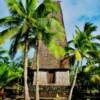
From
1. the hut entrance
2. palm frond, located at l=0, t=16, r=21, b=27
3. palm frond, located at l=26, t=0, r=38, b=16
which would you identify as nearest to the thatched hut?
the hut entrance

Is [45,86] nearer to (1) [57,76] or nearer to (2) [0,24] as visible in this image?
(1) [57,76]

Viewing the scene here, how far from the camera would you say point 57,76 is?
4294 centimetres

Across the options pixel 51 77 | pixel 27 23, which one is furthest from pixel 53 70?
pixel 27 23

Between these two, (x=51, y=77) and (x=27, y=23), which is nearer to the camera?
(x=27, y=23)

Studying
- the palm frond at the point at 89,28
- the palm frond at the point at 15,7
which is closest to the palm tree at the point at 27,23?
the palm frond at the point at 15,7

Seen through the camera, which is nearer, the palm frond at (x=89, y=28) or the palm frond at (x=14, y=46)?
the palm frond at (x=14, y=46)

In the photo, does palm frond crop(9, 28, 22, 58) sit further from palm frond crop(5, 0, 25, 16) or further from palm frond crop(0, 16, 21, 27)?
palm frond crop(5, 0, 25, 16)

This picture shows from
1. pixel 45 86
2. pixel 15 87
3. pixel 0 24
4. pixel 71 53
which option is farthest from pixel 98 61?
pixel 0 24

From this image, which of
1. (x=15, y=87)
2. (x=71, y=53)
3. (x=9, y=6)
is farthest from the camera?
(x=15, y=87)

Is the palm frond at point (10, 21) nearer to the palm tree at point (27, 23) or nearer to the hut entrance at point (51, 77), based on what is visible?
the palm tree at point (27, 23)

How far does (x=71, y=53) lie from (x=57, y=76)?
3.66 m

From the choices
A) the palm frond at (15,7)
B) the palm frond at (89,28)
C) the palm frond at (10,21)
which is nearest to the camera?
the palm frond at (15,7)

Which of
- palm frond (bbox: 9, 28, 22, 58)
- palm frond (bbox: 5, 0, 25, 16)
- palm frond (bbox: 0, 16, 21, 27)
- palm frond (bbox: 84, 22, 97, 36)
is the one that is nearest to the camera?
palm frond (bbox: 5, 0, 25, 16)

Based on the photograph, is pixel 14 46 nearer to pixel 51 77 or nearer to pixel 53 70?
pixel 53 70
